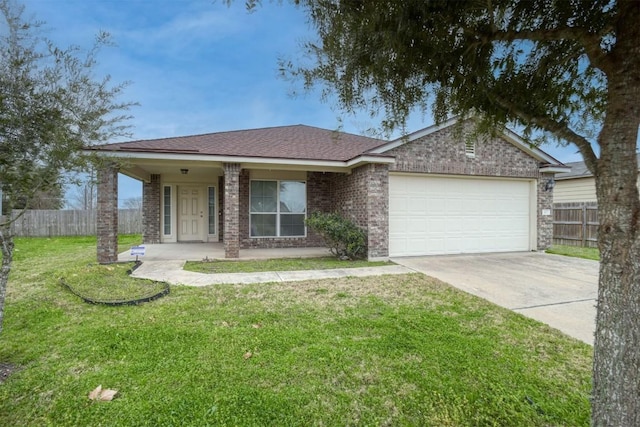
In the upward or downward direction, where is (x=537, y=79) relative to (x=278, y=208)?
upward

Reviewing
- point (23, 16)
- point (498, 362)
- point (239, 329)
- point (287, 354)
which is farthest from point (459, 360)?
point (23, 16)

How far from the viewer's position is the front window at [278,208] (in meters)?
10.9

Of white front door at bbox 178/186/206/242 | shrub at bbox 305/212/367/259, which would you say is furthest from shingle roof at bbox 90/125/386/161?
white front door at bbox 178/186/206/242

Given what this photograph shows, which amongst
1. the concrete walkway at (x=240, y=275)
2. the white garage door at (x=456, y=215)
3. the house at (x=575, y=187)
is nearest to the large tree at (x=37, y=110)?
the concrete walkway at (x=240, y=275)

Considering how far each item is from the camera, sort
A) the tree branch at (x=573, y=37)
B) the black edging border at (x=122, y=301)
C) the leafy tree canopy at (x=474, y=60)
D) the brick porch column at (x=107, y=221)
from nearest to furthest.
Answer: the tree branch at (x=573, y=37) < the leafy tree canopy at (x=474, y=60) < the black edging border at (x=122, y=301) < the brick porch column at (x=107, y=221)

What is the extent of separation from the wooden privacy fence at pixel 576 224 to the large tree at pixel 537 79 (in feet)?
42.3

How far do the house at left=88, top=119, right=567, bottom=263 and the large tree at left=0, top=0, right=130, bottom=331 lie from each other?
15.3 ft

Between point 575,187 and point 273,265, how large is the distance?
15780 millimetres

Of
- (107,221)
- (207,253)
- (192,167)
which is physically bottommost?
(207,253)

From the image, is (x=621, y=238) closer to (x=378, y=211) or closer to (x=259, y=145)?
(x=378, y=211)

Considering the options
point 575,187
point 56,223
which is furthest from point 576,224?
point 56,223

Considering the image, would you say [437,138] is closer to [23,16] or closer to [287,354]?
[287,354]

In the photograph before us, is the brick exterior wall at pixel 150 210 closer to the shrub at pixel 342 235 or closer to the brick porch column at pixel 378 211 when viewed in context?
the shrub at pixel 342 235

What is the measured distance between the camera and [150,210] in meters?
12.0
